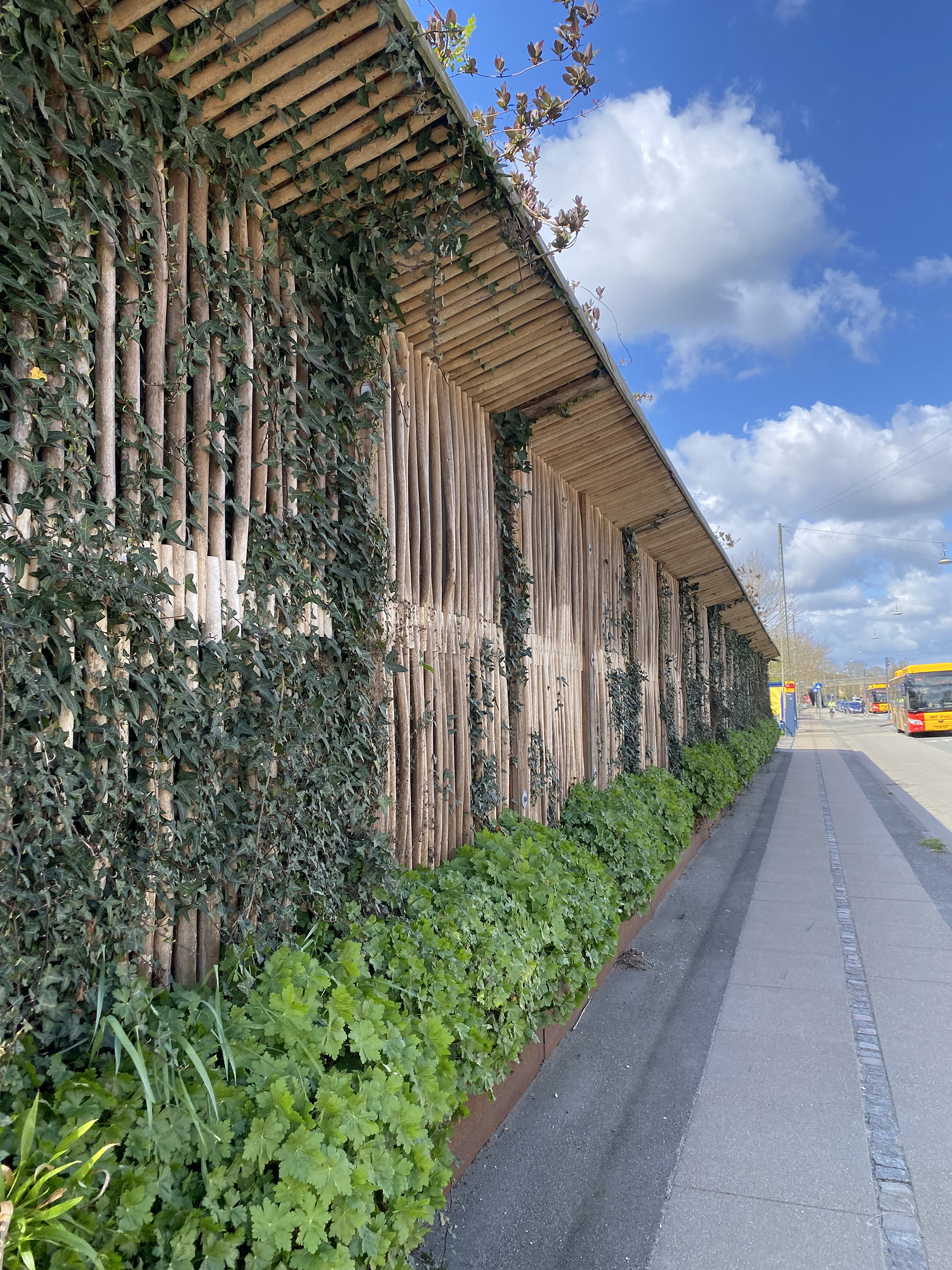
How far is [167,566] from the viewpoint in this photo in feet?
7.71

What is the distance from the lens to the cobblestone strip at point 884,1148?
255 cm

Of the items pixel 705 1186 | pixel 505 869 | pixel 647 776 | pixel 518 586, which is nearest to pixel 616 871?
pixel 505 869

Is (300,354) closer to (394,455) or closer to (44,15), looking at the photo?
(394,455)

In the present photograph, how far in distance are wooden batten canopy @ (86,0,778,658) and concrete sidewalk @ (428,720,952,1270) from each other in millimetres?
3500

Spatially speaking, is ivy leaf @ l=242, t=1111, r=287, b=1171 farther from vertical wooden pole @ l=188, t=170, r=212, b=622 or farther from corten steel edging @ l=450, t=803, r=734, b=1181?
vertical wooden pole @ l=188, t=170, r=212, b=622

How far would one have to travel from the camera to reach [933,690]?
114ft

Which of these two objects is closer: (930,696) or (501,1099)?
(501,1099)

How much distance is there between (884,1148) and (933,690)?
36.8 m

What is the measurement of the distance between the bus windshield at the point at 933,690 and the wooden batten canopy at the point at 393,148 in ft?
116

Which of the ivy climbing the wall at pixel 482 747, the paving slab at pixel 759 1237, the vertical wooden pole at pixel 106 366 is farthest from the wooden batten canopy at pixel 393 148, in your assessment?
the paving slab at pixel 759 1237

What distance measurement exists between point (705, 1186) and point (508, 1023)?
91 centimetres

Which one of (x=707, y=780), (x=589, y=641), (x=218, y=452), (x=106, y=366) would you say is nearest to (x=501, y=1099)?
(x=218, y=452)

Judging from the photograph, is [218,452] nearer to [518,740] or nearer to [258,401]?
[258,401]

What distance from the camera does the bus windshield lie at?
34.5 meters
